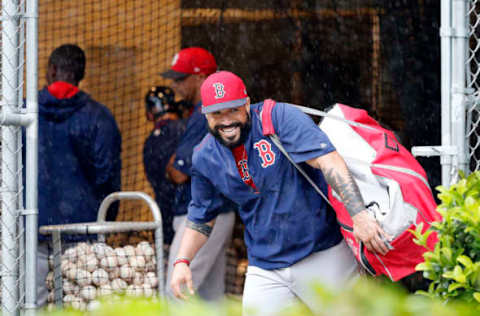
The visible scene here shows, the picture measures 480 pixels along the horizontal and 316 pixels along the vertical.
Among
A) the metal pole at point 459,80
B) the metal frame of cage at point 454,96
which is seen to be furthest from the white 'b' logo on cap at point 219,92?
the metal pole at point 459,80

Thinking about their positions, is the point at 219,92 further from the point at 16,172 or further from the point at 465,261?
the point at 465,261

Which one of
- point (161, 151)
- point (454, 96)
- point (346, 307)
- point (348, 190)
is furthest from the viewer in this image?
point (161, 151)

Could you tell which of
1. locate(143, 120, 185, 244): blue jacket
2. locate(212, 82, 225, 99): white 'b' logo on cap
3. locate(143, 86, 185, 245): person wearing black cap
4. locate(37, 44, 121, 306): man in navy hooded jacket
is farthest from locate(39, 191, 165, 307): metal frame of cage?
locate(212, 82, 225, 99): white 'b' logo on cap

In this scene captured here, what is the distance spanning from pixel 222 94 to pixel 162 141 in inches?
114

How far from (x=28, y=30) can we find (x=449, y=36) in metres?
2.22

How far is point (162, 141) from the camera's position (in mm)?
6383

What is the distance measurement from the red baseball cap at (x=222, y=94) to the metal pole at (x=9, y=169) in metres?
1.11

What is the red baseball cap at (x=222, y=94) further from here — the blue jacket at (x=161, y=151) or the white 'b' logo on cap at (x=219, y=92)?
the blue jacket at (x=161, y=151)

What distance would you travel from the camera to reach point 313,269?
3734 millimetres

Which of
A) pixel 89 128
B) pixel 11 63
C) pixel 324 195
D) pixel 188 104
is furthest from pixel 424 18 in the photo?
pixel 11 63

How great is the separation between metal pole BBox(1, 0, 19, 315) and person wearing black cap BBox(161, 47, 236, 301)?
1.91 m

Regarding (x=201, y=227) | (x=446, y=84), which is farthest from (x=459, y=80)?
(x=201, y=227)

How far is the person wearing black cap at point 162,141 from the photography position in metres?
6.34

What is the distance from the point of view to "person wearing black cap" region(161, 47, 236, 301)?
571cm
